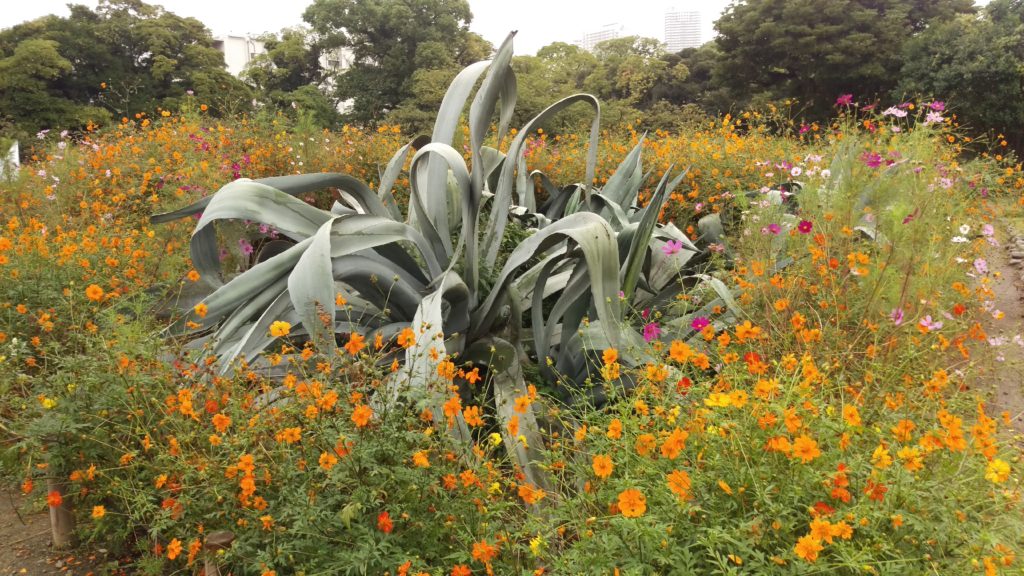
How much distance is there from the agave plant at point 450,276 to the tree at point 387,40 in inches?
868

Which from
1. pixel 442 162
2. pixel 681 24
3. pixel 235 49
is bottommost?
pixel 442 162

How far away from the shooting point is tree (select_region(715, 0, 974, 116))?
18875mm

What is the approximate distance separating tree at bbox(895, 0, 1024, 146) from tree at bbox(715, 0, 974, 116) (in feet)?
4.28

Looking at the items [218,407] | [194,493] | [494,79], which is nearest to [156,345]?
[218,407]

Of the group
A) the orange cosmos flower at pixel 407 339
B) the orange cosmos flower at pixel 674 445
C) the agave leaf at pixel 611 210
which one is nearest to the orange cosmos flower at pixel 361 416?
the orange cosmos flower at pixel 407 339

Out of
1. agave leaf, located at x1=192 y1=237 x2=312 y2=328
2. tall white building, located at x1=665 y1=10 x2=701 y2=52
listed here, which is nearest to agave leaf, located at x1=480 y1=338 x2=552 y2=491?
agave leaf, located at x1=192 y1=237 x2=312 y2=328

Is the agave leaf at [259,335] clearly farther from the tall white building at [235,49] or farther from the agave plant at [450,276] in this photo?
the tall white building at [235,49]

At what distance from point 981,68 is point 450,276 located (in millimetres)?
17819

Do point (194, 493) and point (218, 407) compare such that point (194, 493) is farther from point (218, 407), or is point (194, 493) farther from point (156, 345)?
point (156, 345)

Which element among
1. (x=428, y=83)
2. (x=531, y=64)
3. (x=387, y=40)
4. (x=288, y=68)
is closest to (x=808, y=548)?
(x=428, y=83)

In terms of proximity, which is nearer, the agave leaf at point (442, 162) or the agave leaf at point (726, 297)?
the agave leaf at point (726, 297)

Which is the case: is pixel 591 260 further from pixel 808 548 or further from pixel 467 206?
pixel 808 548

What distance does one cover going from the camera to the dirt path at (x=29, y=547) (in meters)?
1.73

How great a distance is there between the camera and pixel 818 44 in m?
19.5
